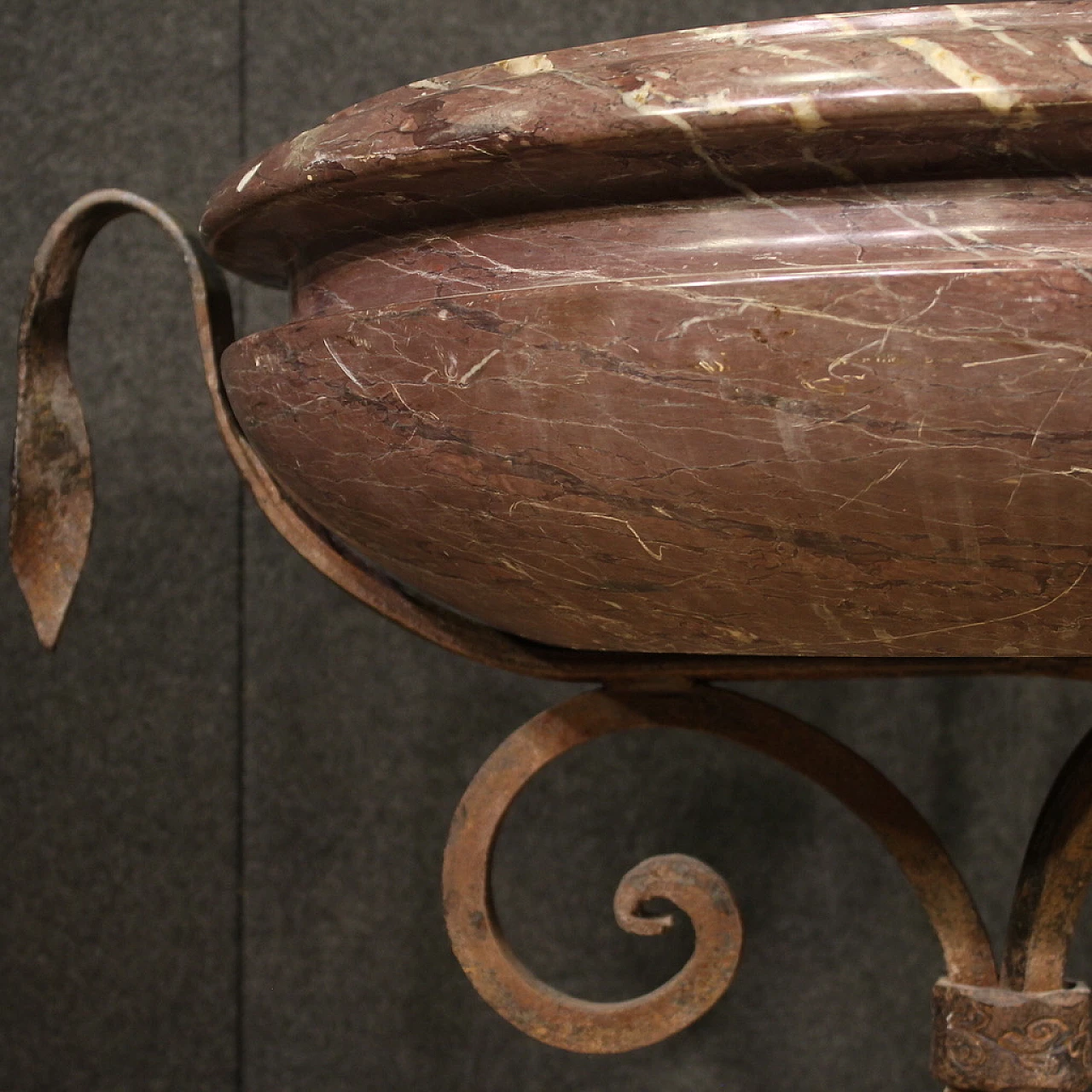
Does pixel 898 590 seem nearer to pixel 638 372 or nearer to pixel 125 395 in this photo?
pixel 638 372

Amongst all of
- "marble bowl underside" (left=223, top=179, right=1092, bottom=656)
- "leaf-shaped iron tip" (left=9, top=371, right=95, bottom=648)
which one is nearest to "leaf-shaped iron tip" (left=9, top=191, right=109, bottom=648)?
"leaf-shaped iron tip" (left=9, top=371, right=95, bottom=648)

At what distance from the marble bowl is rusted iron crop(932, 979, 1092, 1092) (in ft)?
0.75

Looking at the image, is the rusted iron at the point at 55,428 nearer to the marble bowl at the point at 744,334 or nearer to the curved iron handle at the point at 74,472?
the curved iron handle at the point at 74,472

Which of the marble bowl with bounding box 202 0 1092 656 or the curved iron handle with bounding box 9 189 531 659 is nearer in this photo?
the marble bowl with bounding box 202 0 1092 656

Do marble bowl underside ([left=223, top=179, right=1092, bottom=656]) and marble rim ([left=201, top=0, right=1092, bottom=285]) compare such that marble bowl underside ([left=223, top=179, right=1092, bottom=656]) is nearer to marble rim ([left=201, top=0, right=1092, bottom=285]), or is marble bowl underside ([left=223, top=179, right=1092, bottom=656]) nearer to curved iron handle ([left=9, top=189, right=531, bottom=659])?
marble rim ([left=201, top=0, right=1092, bottom=285])

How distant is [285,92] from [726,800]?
2.11ft

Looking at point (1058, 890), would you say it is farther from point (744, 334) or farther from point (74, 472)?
point (74, 472)

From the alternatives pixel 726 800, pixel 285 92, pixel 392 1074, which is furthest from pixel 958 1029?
pixel 285 92

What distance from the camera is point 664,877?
A: 67 centimetres

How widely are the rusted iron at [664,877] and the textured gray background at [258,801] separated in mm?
398

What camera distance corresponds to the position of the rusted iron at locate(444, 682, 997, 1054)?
2.19ft

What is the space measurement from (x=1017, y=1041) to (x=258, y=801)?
649mm

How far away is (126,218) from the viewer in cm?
113

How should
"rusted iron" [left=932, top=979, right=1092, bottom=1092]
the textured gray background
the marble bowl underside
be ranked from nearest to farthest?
the marble bowl underside → "rusted iron" [left=932, top=979, right=1092, bottom=1092] → the textured gray background
